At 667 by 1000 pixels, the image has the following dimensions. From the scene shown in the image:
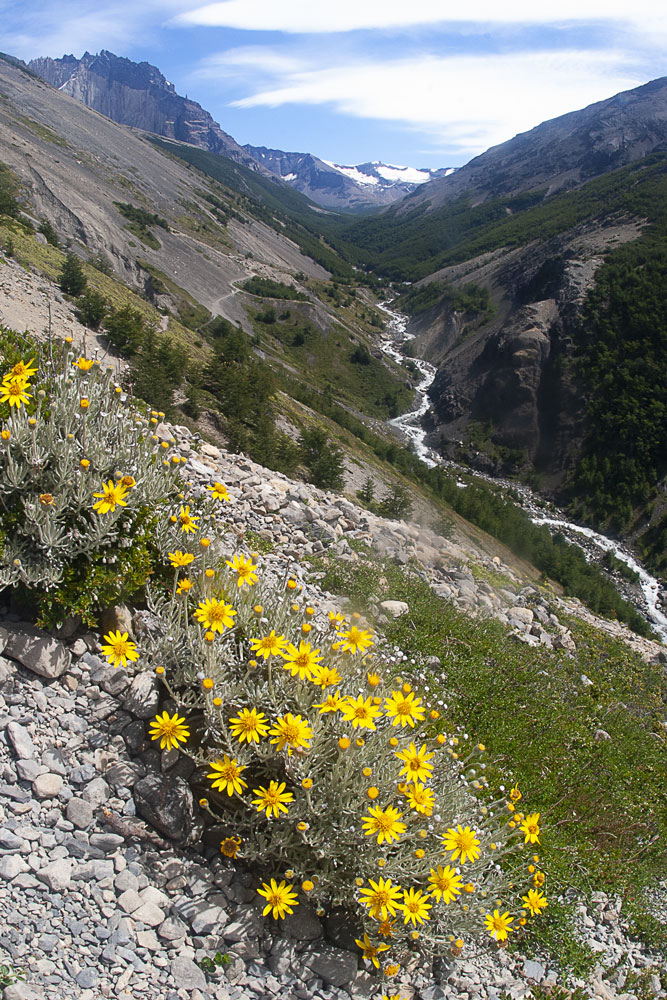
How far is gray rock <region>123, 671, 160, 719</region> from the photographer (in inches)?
132

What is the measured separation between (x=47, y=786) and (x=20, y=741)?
310mm

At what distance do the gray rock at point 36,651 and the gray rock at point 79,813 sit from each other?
2.63ft

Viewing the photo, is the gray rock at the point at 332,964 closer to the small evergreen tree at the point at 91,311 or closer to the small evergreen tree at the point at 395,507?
the small evergreen tree at the point at 395,507

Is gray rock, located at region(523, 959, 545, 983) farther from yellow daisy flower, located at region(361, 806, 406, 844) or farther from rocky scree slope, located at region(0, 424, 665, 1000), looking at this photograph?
yellow daisy flower, located at region(361, 806, 406, 844)

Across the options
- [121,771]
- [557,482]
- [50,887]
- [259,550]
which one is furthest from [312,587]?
[557,482]

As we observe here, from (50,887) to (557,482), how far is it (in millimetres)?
53479

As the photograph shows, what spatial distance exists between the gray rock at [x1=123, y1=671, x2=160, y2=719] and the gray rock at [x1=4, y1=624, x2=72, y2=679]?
1.59ft

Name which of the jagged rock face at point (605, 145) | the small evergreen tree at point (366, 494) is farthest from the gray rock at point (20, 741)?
the jagged rock face at point (605, 145)

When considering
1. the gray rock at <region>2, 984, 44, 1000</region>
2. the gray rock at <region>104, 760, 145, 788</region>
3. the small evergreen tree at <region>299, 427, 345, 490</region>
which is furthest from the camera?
the small evergreen tree at <region>299, 427, 345, 490</region>

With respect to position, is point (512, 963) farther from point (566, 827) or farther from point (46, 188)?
point (46, 188)

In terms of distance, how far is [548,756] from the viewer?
5379mm

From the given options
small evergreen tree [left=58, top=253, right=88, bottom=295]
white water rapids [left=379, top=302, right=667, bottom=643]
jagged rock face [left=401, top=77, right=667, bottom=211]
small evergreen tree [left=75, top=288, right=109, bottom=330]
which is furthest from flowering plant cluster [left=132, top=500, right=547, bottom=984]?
jagged rock face [left=401, top=77, right=667, bottom=211]

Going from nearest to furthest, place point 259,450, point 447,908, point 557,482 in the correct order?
point 447,908 < point 259,450 < point 557,482

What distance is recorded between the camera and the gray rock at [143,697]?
11.0 ft
